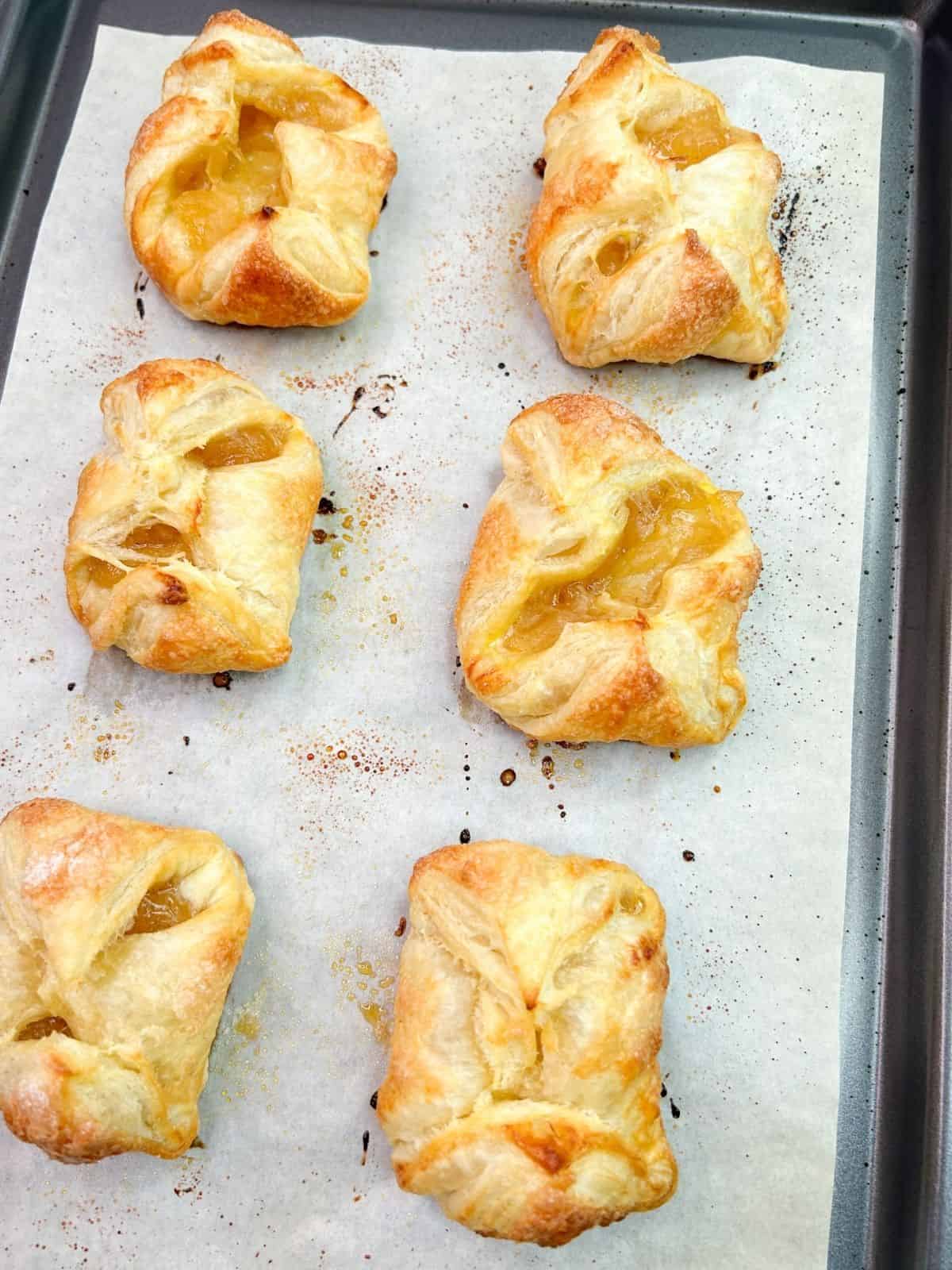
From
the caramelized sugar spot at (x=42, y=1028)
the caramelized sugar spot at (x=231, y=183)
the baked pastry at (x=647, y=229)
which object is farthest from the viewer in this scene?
the caramelized sugar spot at (x=231, y=183)

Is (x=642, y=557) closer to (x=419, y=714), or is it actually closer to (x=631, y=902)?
(x=419, y=714)

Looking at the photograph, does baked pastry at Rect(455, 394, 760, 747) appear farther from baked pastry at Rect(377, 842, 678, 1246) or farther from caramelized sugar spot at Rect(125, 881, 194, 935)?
→ caramelized sugar spot at Rect(125, 881, 194, 935)

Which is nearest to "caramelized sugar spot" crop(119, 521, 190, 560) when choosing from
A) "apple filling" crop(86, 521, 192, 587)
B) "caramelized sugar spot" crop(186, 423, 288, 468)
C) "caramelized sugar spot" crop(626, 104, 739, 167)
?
"apple filling" crop(86, 521, 192, 587)

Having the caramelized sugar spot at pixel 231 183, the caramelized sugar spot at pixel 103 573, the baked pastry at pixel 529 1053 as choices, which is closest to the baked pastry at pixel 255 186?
the caramelized sugar spot at pixel 231 183

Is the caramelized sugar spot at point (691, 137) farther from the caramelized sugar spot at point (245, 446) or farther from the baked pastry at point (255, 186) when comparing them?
the caramelized sugar spot at point (245, 446)

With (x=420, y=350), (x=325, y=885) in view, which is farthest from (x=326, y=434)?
(x=325, y=885)

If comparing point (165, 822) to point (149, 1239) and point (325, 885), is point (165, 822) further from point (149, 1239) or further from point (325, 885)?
point (149, 1239)
